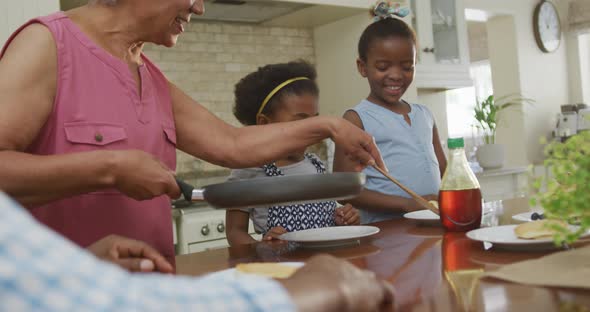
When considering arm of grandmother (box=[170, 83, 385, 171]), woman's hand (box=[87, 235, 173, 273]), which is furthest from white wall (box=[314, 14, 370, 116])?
woman's hand (box=[87, 235, 173, 273])

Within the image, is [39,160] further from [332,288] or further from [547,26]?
[547,26]

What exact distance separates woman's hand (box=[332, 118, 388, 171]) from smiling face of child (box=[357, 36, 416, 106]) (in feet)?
2.19

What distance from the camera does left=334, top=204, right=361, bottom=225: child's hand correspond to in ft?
5.76

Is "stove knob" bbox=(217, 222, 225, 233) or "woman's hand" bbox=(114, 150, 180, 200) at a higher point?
"woman's hand" bbox=(114, 150, 180, 200)

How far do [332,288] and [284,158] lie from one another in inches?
50.9

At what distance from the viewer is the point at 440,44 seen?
4047 mm

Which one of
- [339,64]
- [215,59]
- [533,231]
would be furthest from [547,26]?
[533,231]

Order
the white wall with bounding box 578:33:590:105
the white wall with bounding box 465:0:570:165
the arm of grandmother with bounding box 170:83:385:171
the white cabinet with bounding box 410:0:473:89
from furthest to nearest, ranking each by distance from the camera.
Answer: the white wall with bounding box 578:33:590:105
the white wall with bounding box 465:0:570:165
the white cabinet with bounding box 410:0:473:89
the arm of grandmother with bounding box 170:83:385:171

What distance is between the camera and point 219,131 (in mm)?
1567

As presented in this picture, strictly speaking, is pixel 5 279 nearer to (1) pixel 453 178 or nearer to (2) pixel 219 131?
(1) pixel 453 178

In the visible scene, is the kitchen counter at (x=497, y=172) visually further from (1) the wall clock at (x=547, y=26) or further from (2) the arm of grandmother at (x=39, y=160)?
(2) the arm of grandmother at (x=39, y=160)

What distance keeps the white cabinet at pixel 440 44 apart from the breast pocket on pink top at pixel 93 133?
2.76m

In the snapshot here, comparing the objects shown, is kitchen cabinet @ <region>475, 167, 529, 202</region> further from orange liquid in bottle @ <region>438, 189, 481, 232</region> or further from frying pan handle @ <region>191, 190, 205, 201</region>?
frying pan handle @ <region>191, 190, 205, 201</region>

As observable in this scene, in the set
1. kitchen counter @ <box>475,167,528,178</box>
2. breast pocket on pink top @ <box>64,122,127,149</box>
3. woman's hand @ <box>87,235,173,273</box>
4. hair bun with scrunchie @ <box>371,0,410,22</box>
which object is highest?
hair bun with scrunchie @ <box>371,0,410,22</box>
